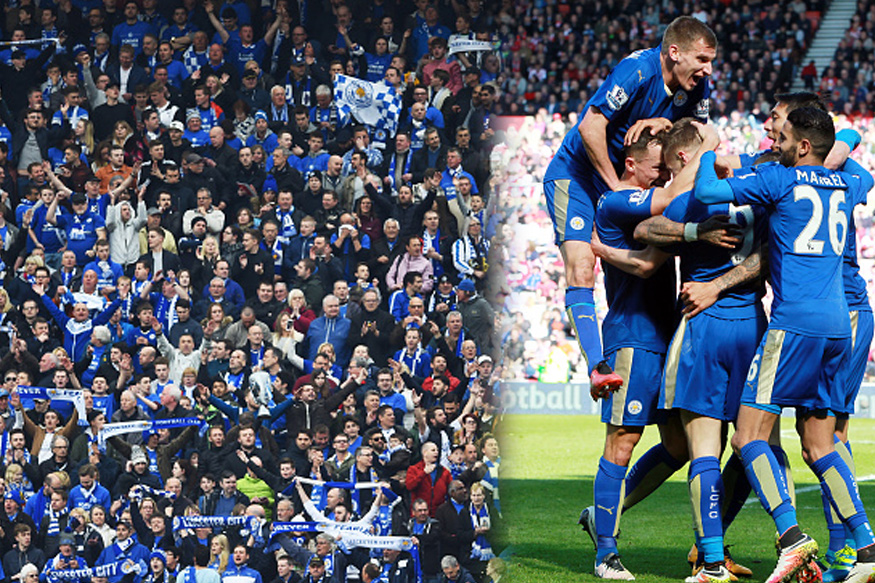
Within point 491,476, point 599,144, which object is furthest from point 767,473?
point 491,476

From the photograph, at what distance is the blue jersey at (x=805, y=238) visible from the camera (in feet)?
11.4

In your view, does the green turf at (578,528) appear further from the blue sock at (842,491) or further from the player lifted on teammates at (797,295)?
the player lifted on teammates at (797,295)

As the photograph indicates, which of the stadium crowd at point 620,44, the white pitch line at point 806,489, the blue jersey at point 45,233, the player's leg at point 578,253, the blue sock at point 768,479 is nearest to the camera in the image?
the blue sock at point 768,479

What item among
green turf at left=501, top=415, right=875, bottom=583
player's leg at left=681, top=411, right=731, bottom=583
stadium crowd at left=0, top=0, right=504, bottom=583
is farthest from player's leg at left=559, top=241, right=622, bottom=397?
stadium crowd at left=0, top=0, right=504, bottom=583

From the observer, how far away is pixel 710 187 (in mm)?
3475

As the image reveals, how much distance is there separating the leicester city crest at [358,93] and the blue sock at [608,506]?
654cm

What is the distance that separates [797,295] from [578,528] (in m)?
2.25

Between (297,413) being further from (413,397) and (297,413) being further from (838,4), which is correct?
(838,4)

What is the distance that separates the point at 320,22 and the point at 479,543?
524 centimetres

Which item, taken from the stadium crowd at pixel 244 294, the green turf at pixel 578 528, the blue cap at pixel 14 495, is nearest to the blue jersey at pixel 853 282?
Answer: the green turf at pixel 578 528

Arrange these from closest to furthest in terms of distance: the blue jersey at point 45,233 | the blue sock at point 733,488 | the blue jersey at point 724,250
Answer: the blue jersey at point 724,250
the blue sock at point 733,488
the blue jersey at point 45,233

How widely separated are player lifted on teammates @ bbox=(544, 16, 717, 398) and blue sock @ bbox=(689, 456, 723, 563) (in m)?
A: 0.57

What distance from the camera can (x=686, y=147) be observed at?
386 centimetres

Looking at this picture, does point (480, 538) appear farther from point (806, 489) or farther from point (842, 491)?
point (842, 491)
